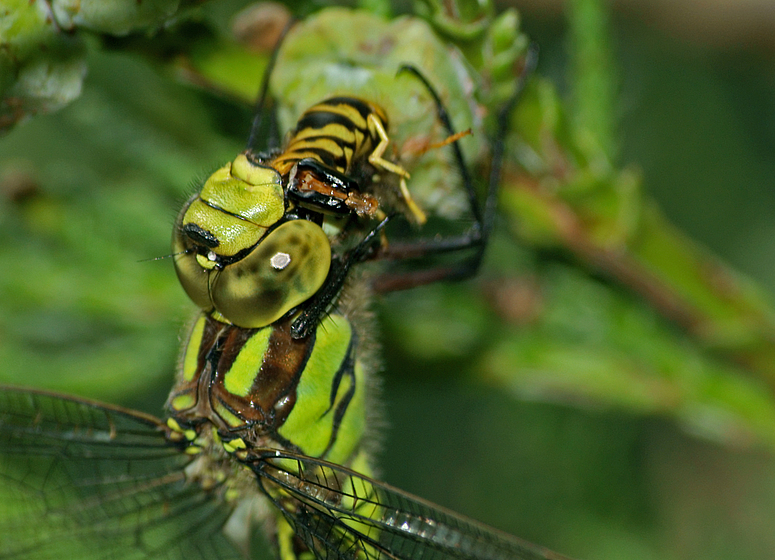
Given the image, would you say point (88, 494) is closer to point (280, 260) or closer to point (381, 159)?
point (280, 260)

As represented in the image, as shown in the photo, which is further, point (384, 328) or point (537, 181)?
point (384, 328)

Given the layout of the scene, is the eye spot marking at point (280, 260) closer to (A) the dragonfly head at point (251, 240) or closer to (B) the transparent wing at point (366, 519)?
(A) the dragonfly head at point (251, 240)

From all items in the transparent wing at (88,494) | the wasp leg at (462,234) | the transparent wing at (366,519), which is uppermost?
the wasp leg at (462,234)

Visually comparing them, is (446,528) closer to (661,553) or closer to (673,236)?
(673,236)

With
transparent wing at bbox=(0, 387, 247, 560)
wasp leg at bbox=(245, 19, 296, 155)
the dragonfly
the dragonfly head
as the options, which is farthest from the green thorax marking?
wasp leg at bbox=(245, 19, 296, 155)

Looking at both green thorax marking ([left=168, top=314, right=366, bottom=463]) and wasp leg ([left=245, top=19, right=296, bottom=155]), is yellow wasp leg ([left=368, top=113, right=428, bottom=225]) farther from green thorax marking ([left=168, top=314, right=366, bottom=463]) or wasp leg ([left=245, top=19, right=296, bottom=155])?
green thorax marking ([left=168, top=314, right=366, bottom=463])

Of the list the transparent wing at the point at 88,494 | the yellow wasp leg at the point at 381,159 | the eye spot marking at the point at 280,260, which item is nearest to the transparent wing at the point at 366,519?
the transparent wing at the point at 88,494

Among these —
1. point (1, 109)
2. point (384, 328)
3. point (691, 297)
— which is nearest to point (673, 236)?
point (691, 297)
